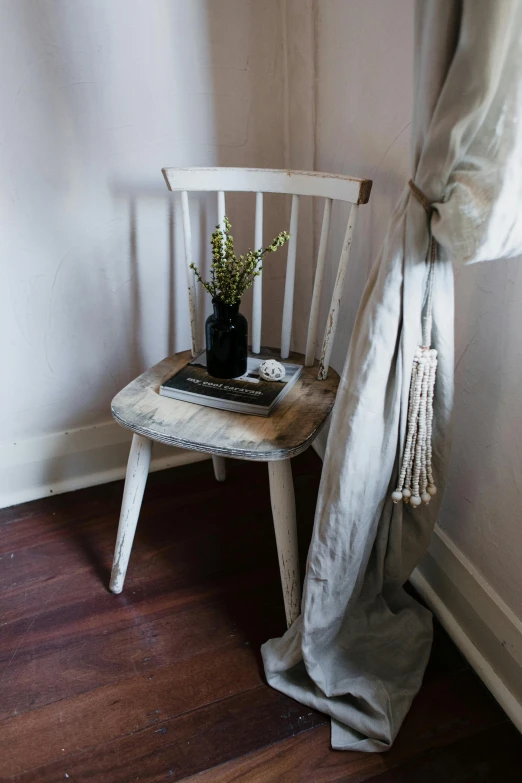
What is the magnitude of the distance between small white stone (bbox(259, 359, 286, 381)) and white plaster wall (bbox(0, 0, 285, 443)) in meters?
0.42

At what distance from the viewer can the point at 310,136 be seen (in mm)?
1309

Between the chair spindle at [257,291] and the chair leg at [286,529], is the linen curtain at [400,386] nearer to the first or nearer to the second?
the chair leg at [286,529]

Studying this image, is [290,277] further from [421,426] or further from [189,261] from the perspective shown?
[421,426]

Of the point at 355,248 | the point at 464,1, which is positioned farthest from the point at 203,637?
the point at 464,1

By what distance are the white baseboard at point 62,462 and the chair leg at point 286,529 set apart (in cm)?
65

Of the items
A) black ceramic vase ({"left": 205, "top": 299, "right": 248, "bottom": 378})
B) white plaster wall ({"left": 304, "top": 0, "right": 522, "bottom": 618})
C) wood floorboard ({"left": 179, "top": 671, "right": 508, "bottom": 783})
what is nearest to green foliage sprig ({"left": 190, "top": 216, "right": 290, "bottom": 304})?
black ceramic vase ({"left": 205, "top": 299, "right": 248, "bottom": 378})

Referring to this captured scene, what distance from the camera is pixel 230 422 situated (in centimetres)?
103

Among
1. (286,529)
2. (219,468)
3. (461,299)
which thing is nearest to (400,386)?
(461,299)

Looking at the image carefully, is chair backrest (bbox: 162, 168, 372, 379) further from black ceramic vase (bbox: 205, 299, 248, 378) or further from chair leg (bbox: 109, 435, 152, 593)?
chair leg (bbox: 109, 435, 152, 593)

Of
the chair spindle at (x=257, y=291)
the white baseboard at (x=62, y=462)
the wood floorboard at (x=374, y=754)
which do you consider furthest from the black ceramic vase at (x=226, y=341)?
the wood floorboard at (x=374, y=754)

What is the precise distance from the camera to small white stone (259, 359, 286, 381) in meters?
1.14

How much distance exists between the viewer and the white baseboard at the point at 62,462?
4.83ft

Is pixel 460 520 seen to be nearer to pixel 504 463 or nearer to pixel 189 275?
pixel 504 463

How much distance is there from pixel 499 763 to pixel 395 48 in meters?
1.17
